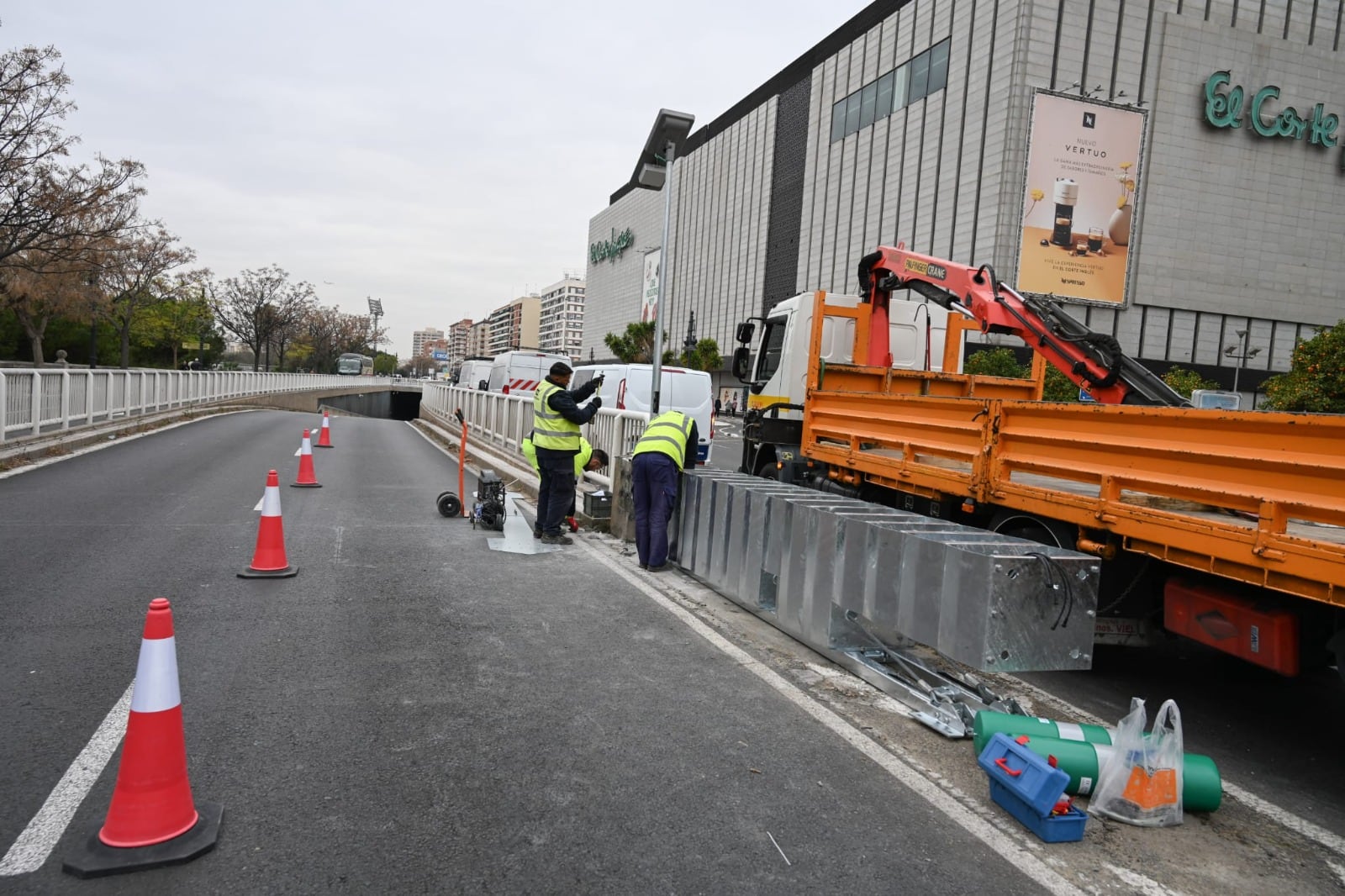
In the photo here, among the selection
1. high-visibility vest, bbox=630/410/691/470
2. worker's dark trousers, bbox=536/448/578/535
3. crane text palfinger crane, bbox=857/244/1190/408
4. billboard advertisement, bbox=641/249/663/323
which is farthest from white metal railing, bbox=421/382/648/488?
billboard advertisement, bbox=641/249/663/323

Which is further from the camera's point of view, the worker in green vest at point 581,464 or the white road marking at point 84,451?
the white road marking at point 84,451

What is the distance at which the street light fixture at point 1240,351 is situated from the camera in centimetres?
4131

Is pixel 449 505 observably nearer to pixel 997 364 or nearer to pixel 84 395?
pixel 84 395

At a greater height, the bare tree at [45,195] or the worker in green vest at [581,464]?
the bare tree at [45,195]

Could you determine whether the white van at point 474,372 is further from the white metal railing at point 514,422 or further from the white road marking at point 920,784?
the white road marking at point 920,784

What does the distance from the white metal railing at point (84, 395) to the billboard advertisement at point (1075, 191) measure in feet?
109

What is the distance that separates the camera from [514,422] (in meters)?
15.8

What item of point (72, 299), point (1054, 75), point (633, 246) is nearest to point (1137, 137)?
point (1054, 75)

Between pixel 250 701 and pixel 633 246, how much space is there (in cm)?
8653

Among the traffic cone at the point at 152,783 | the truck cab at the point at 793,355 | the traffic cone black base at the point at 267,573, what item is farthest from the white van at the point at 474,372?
the traffic cone at the point at 152,783

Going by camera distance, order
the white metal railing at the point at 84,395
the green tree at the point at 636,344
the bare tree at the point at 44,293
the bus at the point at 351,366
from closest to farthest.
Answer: the white metal railing at the point at 84,395, the bare tree at the point at 44,293, the green tree at the point at 636,344, the bus at the point at 351,366

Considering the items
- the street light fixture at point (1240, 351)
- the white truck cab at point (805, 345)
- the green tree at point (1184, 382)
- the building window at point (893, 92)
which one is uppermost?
the building window at point (893, 92)

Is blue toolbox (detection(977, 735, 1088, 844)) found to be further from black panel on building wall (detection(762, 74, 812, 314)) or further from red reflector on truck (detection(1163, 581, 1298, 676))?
black panel on building wall (detection(762, 74, 812, 314))

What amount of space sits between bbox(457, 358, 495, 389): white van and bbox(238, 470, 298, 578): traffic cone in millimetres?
23572
